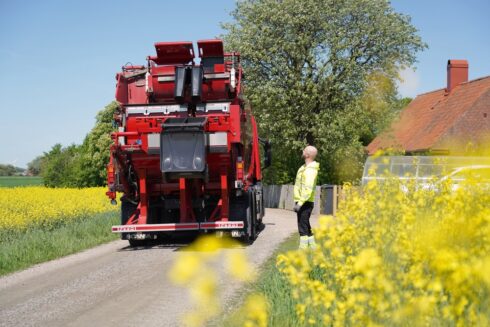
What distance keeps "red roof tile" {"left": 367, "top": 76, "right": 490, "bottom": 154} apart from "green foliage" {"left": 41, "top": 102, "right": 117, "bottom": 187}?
2499 centimetres

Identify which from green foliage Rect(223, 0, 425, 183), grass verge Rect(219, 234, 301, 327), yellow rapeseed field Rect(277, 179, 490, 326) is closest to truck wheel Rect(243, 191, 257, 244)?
grass verge Rect(219, 234, 301, 327)

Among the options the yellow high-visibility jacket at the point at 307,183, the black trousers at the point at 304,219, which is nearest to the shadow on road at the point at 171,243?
the black trousers at the point at 304,219

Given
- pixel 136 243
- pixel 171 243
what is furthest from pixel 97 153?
pixel 136 243

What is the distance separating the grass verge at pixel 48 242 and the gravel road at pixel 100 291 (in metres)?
0.40

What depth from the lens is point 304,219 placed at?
1010 centimetres

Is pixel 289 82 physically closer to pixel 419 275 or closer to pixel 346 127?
pixel 346 127

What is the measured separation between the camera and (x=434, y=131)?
128 ft

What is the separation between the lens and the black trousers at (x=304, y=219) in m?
10.1

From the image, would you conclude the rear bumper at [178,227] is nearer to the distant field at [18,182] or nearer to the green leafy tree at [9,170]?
the distant field at [18,182]

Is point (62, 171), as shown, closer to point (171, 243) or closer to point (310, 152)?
point (171, 243)

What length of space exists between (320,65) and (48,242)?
21268mm

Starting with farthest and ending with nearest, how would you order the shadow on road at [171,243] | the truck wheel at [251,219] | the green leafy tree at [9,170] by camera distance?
the green leafy tree at [9,170], the truck wheel at [251,219], the shadow on road at [171,243]

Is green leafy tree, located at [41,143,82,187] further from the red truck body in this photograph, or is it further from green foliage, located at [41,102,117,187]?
the red truck body

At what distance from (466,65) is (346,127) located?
691 inches
